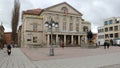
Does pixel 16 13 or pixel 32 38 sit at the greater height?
pixel 16 13

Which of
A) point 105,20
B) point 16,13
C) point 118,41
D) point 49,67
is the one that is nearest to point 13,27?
point 16,13

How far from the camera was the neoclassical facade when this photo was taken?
71.4 m

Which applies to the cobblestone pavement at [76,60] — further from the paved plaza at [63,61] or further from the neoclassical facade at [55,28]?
the neoclassical facade at [55,28]

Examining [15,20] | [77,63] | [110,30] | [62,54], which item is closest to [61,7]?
[15,20]

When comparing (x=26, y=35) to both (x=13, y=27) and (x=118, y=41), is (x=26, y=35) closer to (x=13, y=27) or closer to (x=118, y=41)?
(x=13, y=27)

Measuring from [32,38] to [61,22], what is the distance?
13578 millimetres

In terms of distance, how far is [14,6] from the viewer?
8544 centimetres

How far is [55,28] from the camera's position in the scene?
6994cm

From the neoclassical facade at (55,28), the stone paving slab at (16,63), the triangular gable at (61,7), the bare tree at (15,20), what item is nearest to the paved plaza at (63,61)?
the stone paving slab at (16,63)

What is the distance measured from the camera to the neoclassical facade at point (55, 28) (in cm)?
7138

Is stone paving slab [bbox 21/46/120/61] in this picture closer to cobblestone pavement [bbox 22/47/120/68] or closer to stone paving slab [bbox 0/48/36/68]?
cobblestone pavement [bbox 22/47/120/68]

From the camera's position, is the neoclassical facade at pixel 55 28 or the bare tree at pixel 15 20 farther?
the bare tree at pixel 15 20

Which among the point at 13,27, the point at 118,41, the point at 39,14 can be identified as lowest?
the point at 118,41

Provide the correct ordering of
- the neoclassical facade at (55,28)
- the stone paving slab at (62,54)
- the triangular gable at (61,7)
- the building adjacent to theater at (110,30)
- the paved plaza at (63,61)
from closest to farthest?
1. the paved plaza at (63,61)
2. the stone paving slab at (62,54)
3. the neoclassical facade at (55,28)
4. the triangular gable at (61,7)
5. the building adjacent to theater at (110,30)
